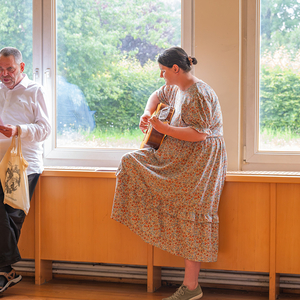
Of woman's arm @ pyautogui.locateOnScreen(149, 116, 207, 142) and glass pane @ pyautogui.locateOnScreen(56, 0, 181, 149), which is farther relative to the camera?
glass pane @ pyautogui.locateOnScreen(56, 0, 181, 149)

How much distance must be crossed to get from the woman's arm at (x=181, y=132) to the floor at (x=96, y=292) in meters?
0.97

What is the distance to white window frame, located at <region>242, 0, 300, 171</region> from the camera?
7.64ft

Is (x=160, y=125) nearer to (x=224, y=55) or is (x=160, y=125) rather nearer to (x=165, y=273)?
(x=224, y=55)

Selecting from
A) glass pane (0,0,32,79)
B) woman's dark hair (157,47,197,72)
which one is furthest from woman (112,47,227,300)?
glass pane (0,0,32,79)

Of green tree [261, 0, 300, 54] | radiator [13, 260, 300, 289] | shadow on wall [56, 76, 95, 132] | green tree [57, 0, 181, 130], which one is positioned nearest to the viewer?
radiator [13, 260, 300, 289]

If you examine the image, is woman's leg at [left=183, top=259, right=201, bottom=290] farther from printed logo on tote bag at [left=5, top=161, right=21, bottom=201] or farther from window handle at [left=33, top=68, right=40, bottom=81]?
window handle at [left=33, top=68, right=40, bottom=81]

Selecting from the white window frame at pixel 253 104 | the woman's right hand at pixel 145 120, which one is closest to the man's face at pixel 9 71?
the woman's right hand at pixel 145 120

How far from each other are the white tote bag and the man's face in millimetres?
373

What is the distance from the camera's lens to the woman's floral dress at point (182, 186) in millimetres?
1879

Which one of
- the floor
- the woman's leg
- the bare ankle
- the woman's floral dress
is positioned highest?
the woman's floral dress

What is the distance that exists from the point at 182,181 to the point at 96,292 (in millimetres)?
911

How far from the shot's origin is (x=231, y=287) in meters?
2.21

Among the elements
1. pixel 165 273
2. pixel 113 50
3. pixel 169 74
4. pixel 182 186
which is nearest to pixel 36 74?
pixel 113 50

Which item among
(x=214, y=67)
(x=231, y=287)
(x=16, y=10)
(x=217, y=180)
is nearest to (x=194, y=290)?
(x=231, y=287)
